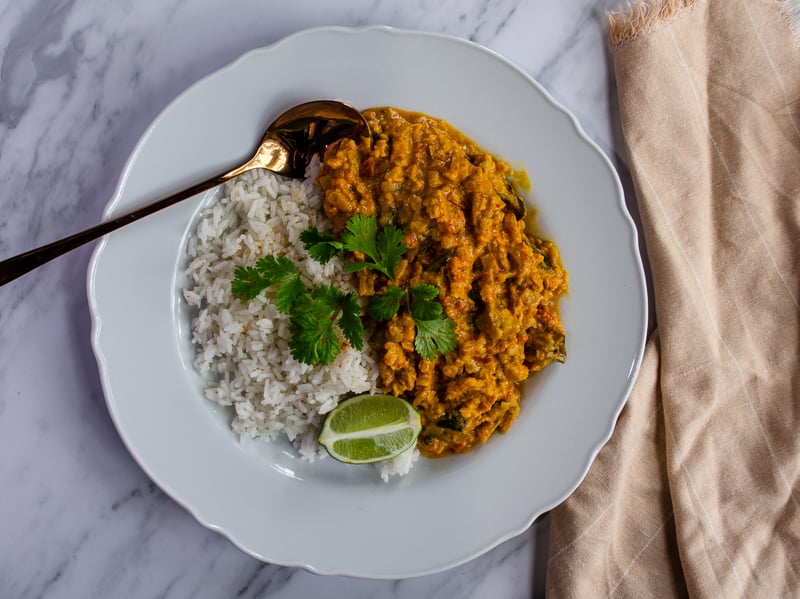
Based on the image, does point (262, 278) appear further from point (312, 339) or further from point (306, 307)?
point (312, 339)

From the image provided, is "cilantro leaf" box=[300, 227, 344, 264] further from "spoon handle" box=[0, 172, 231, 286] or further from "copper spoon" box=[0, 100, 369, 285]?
"spoon handle" box=[0, 172, 231, 286]

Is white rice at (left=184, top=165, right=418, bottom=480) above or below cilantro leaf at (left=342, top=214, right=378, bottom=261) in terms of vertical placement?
below

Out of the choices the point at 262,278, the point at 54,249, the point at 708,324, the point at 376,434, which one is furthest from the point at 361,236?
the point at 708,324

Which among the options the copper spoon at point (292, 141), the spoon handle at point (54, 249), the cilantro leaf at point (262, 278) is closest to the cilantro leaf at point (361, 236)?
the cilantro leaf at point (262, 278)

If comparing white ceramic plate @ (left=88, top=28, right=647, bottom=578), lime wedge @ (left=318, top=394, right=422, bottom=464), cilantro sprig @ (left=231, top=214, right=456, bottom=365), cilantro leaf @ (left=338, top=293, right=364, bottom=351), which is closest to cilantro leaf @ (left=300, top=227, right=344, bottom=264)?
cilantro sprig @ (left=231, top=214, right=456, bottom=365)

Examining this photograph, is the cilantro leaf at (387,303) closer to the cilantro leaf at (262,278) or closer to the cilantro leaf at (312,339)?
the cilantro leaf at (312,339)

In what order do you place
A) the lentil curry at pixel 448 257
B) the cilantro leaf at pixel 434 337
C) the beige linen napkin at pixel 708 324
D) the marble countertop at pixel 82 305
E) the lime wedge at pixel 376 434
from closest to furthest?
the cilantro leaf at pixel 434 337
the lentil curry at pixel 448 257
the lime wedge at pixel 376 434
the marble countertop at pixel 82 305
the beige linen napkin at pixel 708 324
